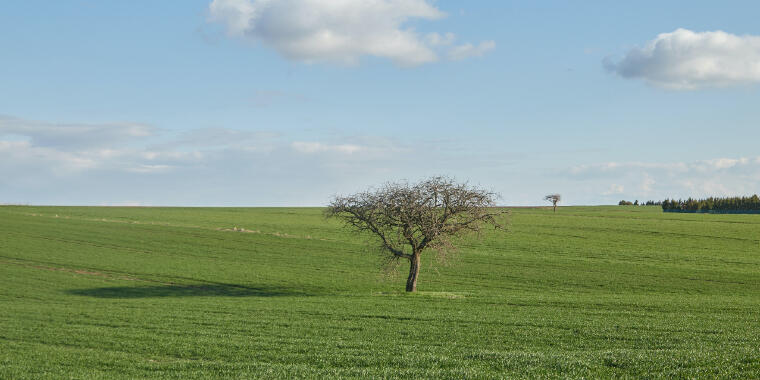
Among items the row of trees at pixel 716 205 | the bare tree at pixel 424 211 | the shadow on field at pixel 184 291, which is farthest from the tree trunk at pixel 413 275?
the row of trees at pixel 716 205

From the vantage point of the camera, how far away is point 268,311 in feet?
104

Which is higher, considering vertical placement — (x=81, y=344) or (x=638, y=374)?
(x=638, y=374)

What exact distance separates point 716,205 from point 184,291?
202379 millimetres

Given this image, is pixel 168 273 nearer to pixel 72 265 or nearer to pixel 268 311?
pixel 72 265

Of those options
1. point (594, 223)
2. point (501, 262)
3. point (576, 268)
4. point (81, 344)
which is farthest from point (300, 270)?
point (594, 223)

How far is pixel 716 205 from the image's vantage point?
190500 millimetres

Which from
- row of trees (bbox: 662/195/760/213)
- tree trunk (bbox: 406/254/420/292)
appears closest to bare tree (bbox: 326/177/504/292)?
tree trunk (bbox: 406/254/420/292)

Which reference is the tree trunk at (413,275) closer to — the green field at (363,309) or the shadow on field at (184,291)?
the green field at (363,309)

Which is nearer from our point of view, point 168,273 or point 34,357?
point 34,357

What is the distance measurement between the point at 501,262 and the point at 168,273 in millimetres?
37830

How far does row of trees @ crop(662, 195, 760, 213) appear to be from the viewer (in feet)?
591

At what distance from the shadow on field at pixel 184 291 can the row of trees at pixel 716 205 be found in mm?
182927

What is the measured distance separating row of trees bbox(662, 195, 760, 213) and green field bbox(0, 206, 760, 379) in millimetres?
117597

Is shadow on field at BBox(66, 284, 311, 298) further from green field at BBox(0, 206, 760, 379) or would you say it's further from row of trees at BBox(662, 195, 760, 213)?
row of trees at BBox(662, 195, 760, 213)
